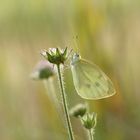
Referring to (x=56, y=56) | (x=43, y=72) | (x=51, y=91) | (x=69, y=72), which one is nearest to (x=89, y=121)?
(x=56, y=56)

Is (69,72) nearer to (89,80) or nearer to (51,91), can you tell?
(51,91)

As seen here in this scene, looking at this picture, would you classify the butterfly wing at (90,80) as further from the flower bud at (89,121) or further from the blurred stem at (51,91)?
the blurred stem at (51,91)

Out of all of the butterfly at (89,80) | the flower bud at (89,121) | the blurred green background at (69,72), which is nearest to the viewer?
the flower bud at (89,121)

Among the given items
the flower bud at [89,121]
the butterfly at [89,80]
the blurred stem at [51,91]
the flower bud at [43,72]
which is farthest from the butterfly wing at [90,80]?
the flower bud at [43,72]

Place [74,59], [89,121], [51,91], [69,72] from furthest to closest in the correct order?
[69,72] → [51,91] → [74,59] → [89,121]

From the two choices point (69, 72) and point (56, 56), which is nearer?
point (56, 56)

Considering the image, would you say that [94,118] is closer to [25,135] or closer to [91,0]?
[25,135]

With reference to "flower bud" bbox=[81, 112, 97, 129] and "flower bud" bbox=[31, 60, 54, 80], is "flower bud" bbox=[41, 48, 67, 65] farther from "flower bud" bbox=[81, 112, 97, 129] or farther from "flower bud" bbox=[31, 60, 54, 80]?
"flower bud" bbox=[31, 60, 54, 80]
